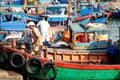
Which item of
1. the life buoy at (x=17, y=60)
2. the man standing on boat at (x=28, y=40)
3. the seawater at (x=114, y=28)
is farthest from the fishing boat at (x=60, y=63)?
the seawater at (x=114, y=28)

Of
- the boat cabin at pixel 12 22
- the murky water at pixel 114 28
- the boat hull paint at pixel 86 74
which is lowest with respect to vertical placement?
the murky water at pixel 114 28

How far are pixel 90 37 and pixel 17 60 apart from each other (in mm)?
3005

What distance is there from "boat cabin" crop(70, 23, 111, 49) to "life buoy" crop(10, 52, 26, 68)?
2.20 m

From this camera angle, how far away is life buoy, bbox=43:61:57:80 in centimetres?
1202

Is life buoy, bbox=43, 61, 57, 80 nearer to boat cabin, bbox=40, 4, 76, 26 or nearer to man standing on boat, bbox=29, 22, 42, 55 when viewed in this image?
man standing on boat, bbox=29, 22, 42, 55

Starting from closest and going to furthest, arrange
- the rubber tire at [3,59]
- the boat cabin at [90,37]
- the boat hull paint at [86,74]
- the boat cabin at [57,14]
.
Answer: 1. the boat hull paint at [86,74]
2. the rubber tire at [3,59]
3. the boat cabin at [90,37]
4. the boat cabin at [57,14]

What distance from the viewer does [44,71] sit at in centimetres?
1226

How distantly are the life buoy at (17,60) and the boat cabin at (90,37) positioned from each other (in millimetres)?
2196

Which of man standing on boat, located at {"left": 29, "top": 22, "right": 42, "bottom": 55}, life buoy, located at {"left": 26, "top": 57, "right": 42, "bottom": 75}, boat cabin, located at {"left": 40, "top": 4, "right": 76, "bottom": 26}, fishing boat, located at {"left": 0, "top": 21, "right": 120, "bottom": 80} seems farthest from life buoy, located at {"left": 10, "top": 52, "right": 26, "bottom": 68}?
boat cabin, located at {"left": 40, "top": 4, "right": 76, "bottom": 26}

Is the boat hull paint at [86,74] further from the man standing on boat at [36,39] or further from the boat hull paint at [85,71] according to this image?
the man standing on boat at [36,39]

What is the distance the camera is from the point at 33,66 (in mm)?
12484

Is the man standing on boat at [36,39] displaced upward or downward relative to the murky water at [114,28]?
upward

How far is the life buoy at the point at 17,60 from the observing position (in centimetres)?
1235

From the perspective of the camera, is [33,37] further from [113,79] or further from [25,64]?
[113,79]
